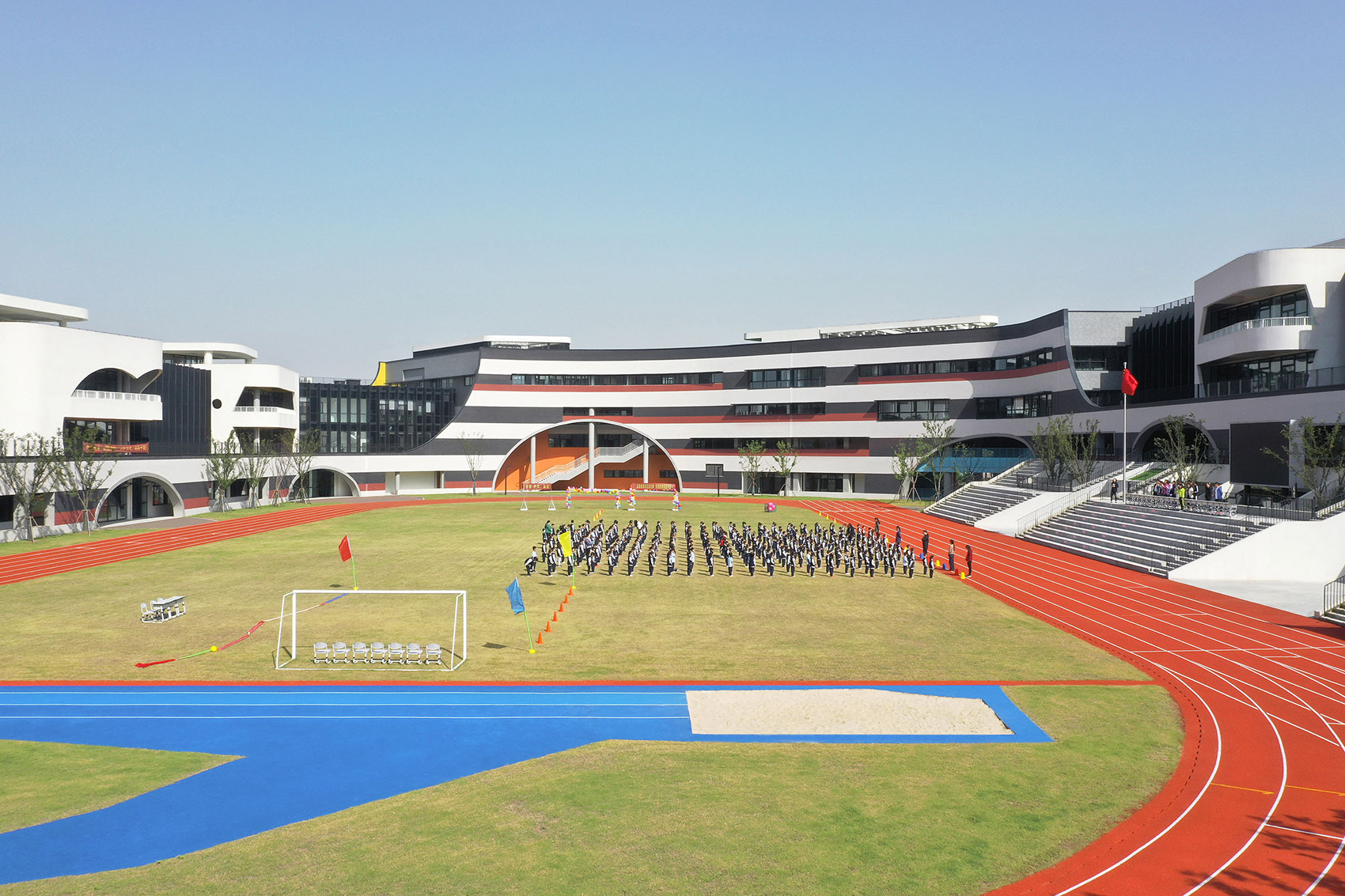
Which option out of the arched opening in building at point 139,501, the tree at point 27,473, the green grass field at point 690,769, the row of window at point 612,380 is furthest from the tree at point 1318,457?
the arched opening in building at point 139,501

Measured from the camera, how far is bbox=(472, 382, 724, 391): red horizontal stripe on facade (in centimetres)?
7538

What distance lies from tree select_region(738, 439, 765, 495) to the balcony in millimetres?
46148

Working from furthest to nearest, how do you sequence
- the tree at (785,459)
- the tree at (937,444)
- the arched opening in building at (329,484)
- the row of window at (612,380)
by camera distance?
the row of window at (612,380) < the tree at (785,459) < the arched opening in building at (329,484) < the tree at (937,444)

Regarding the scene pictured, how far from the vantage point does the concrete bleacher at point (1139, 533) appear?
99.8ft

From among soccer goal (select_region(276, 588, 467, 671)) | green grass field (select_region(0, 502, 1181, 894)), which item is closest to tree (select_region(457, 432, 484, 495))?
green grass field (select_region(0, 502, 1181, 894))

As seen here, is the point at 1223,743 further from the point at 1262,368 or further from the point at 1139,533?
the point at 1262,368

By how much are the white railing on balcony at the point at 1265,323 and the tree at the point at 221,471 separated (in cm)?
6260

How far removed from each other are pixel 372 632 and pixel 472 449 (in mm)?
54736

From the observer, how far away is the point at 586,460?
78.2 meters

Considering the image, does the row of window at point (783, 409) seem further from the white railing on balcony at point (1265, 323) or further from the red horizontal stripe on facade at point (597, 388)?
the white railing on balcony at point (1265, 323)

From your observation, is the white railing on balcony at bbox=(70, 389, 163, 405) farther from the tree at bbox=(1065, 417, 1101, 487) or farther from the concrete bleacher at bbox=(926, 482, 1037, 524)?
the tree at bbox=(1065, 417, 1101, 487)

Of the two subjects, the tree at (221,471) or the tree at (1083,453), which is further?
the tree at (221,471)

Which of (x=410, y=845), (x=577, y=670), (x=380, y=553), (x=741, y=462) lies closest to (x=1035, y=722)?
(x=577, y=670)

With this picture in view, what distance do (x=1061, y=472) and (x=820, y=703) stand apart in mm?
40162
